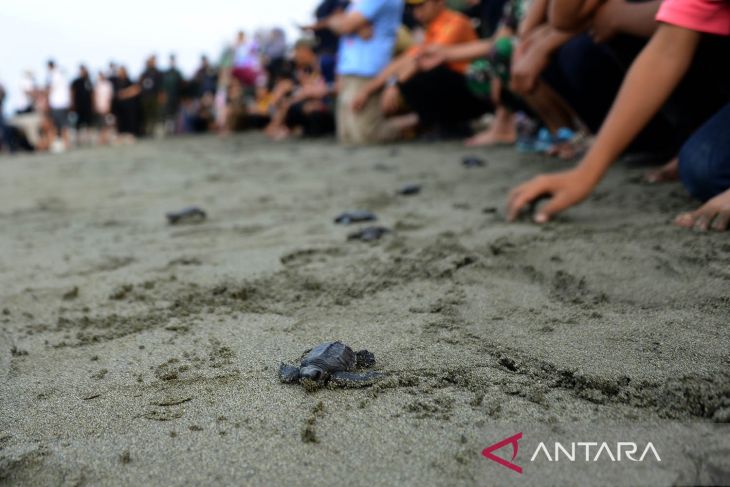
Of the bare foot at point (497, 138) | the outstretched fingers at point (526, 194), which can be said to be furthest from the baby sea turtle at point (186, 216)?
the bare foot at point (497, 138)

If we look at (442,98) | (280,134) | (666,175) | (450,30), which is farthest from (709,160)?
(280,134)

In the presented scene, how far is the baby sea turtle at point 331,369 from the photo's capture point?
3.12ft

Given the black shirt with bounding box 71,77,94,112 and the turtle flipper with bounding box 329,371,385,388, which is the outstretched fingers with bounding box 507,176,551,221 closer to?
the turtle flipper with bounding box 329,371,385,388

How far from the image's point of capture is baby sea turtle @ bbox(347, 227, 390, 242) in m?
1.81

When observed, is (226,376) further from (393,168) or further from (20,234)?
(393,168)

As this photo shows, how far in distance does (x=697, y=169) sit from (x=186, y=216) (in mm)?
1642

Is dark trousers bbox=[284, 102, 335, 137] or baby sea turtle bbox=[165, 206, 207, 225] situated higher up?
baby sea turtle bbox=[165, 206, 207, 225]

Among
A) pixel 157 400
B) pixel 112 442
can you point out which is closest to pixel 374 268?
pixel 157 400

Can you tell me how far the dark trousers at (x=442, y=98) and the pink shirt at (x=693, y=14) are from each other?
320 cm

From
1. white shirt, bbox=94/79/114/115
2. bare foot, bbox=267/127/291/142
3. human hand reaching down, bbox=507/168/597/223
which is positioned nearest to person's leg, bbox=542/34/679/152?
human hand reaching down, bbox=507/168/597/223

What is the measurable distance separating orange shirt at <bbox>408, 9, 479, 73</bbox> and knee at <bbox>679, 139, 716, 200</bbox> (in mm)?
2857

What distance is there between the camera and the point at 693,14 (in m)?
1.46

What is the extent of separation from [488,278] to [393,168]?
85.3 inches

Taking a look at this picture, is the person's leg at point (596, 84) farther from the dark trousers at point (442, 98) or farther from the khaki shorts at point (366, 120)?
the khaki shorts at point (366, 120)
